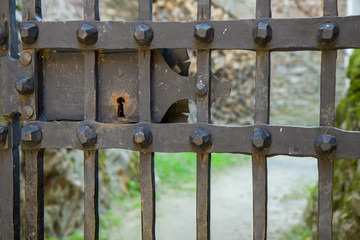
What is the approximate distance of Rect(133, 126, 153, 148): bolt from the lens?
41.6 inches

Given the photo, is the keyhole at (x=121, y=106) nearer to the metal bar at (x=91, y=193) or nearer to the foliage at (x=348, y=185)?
the metal bar at (x=91, y=193)

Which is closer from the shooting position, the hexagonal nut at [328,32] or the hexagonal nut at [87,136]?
the hexagonal nut at [328,32]

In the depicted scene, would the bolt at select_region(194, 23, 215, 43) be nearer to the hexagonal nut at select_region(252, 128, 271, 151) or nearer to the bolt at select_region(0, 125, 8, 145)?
the hexagonal nut at select_region(252, 128, 271, 151)

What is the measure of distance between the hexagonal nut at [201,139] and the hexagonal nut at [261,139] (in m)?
0.11

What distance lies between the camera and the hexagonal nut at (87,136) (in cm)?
109

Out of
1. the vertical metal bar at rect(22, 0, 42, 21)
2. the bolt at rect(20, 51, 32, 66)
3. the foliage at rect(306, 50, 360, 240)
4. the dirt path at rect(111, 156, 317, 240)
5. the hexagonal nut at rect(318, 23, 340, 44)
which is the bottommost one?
the dirt path at rect(111, 156, 317, 240)

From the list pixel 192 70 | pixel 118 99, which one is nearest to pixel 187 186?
pixel 192 70

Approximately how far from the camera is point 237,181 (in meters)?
4.50

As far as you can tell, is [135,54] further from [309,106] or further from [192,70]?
[309,106]

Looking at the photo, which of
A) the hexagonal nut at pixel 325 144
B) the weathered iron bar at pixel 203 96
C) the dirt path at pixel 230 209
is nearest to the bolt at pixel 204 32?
the weathered iron bar at pixel 203 96

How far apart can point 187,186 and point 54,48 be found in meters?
3.29

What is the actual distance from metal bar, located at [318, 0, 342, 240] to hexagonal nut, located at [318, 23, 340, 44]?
1.2 inches

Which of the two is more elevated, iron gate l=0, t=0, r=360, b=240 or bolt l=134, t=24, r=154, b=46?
bolt l=134, t=24, r=154, b=46

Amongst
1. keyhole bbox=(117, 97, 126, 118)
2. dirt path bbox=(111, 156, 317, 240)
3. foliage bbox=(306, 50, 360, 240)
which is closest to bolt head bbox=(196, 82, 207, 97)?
keyhole bbox=(117, 97, 126, 118)
